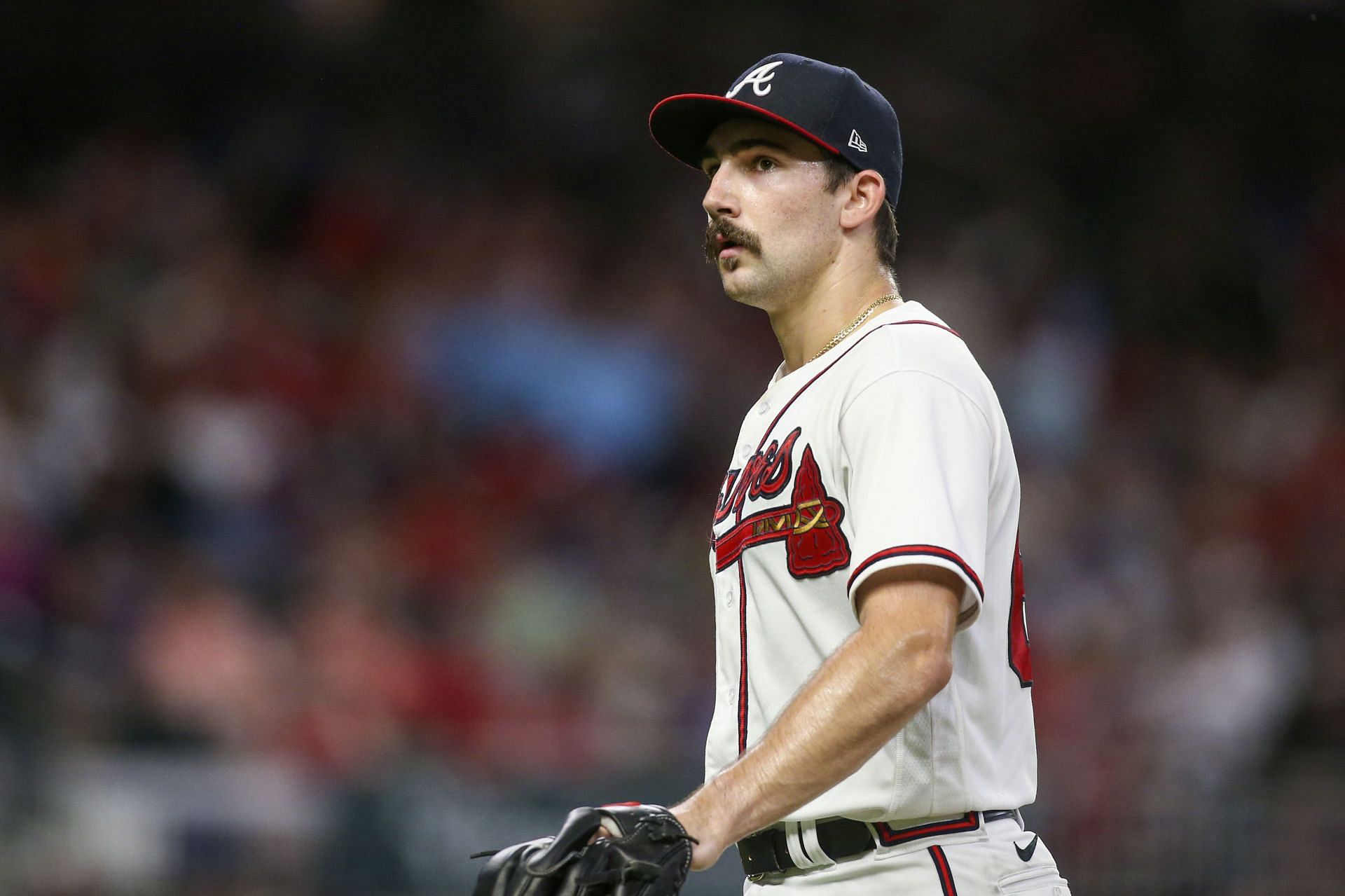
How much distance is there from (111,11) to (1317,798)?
8300 mm

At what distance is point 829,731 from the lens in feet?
6.84

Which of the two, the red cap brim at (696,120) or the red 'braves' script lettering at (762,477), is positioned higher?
the red cap brim at (696,120)

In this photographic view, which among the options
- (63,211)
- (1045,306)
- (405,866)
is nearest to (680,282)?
Result: (1045,306)

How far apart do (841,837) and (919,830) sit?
117mm

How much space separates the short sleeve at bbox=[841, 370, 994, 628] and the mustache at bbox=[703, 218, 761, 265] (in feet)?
1.54

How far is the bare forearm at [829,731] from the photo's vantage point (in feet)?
6.84

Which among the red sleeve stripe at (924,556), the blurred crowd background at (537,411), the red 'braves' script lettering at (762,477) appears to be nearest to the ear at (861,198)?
the red 'braves' script lettering at (762,477)

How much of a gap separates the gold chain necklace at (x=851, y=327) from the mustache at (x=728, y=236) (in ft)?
0.64

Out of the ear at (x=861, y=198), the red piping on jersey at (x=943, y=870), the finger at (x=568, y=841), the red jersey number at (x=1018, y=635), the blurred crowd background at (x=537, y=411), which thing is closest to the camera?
the finger at (x=568, y=841)

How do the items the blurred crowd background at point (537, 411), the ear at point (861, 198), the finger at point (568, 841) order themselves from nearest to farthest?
the finger at point (568, 841)
the ear at point (861, 198)
the blurred crowd background at point (537, 411)

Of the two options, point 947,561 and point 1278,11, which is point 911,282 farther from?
point 947,561

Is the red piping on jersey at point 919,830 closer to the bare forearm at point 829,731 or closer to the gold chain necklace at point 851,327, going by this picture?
the bare forearm at point 829,731

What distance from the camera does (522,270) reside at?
32.3ft

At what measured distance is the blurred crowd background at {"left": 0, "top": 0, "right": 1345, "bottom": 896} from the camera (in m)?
7.11
